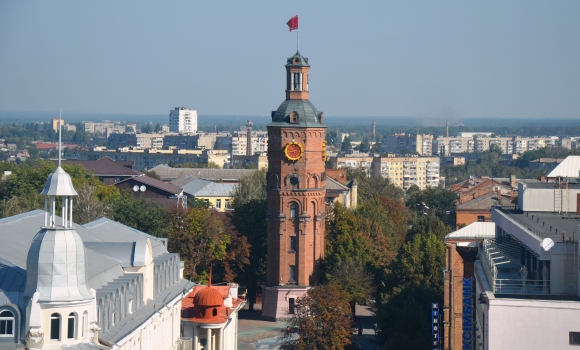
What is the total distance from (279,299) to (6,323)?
4559 cm

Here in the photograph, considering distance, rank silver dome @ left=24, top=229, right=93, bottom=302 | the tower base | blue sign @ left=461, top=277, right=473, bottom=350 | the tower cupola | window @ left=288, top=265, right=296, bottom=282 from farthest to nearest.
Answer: the tower cupola < window @ left=288, top=265, right=296, bottom=282 < the tower base < blue sign @ left=461, top=277, right=473, bottom=350 < silver dome @ left=24, top=229, right=93, bottom=302

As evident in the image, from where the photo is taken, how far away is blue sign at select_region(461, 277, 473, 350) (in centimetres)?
4788

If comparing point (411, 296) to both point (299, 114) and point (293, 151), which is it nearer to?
point (293, 151)

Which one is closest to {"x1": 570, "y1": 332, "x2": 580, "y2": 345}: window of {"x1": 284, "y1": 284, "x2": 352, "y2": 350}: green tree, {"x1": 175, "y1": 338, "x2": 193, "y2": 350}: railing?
{"x1": 175, "y1": 338, "x2": 193, "y2": 350}: railing

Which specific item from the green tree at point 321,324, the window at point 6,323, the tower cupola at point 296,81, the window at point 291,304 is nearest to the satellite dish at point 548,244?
the window at point 6,323

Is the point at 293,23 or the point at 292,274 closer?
the point at 292,274

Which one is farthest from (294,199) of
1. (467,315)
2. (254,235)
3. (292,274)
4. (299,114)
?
(467,315)

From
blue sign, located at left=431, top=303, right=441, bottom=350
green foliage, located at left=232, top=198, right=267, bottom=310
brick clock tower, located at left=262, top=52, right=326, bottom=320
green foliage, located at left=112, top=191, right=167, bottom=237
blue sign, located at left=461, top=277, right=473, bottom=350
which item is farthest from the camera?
green foliage, located at left=232, top=198, right=267, bottom=310

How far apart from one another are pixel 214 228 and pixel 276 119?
7.63 meters

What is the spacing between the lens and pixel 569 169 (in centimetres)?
4991

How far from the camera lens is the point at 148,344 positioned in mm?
42875

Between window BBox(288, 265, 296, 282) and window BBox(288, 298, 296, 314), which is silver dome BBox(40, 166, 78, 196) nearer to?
window BBox(288, 298, 296, 314)

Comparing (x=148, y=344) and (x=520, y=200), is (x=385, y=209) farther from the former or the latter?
(x=148, y=344)

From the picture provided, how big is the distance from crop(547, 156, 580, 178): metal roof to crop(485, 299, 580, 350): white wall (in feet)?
52.4
